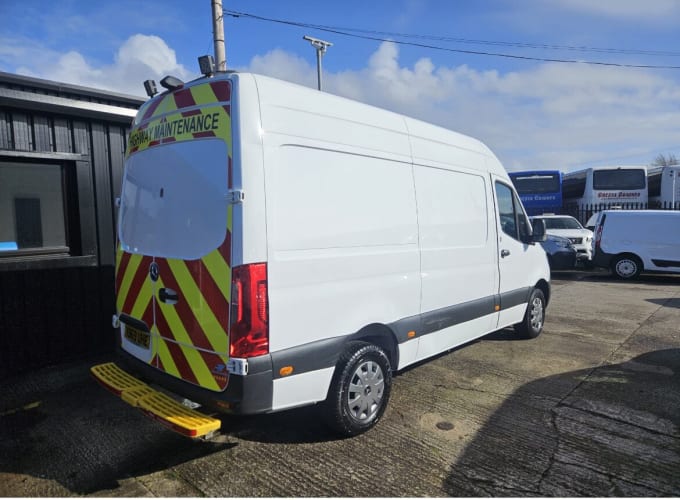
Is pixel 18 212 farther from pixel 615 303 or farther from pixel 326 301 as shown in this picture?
pixel 615 303

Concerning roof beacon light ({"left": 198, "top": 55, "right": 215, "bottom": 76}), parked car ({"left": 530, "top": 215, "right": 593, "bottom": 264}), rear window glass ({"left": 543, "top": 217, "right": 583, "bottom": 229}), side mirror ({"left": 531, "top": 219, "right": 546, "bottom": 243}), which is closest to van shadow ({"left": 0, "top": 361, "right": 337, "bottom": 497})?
roof beacon light ({"left": 198, "top": 55, "right": 215, "bottom": 76})

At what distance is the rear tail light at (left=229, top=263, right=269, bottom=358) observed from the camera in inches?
112

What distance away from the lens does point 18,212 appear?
5.30 metres

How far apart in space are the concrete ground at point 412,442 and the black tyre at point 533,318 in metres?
0.81

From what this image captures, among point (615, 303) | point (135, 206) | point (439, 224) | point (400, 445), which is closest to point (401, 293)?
point (439, 224)

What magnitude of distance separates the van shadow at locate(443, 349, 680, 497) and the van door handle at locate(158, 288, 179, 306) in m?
2.14

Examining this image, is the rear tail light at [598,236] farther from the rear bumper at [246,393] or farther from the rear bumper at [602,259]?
the rear bumper at [246,393]

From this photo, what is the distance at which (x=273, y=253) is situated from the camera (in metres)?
2.95

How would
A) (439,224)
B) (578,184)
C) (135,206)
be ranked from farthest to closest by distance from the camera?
(578,184) < (439,224) < (135,206)

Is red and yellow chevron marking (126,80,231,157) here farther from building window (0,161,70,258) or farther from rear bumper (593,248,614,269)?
rear bumper (593,248,614,269)

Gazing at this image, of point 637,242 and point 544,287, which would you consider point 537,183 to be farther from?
point 544,287

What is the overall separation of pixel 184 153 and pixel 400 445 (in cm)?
260

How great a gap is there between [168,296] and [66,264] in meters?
2.87

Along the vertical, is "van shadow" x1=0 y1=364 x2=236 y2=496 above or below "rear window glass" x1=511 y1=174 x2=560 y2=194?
below
